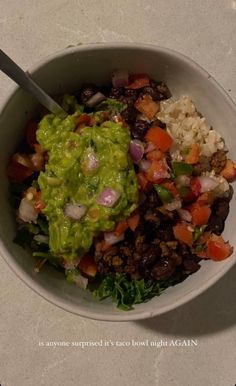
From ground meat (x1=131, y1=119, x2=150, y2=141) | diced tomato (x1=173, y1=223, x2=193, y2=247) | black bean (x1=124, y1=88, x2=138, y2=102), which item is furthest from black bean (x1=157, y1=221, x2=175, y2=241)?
black bean (x1=124, y1=88, x2=138, y2=102)

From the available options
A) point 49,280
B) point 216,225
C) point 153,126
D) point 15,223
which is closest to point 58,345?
point 49,280

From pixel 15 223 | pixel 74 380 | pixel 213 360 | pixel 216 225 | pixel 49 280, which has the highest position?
pixel 15 223

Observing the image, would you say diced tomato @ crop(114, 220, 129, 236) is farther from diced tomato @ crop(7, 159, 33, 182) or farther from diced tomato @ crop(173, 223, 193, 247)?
diced tomato @ crop(7, 159, 33, 182)

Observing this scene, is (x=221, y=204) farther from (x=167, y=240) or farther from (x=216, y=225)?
(x=167, y=240)

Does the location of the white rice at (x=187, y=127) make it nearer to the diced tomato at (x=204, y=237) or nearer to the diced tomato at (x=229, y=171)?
the diced tomato at (x=229, y=171)

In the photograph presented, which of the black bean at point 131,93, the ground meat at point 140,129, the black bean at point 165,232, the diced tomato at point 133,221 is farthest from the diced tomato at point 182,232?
the black bean at point 131,93

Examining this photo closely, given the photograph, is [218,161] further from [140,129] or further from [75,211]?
[75,211]
